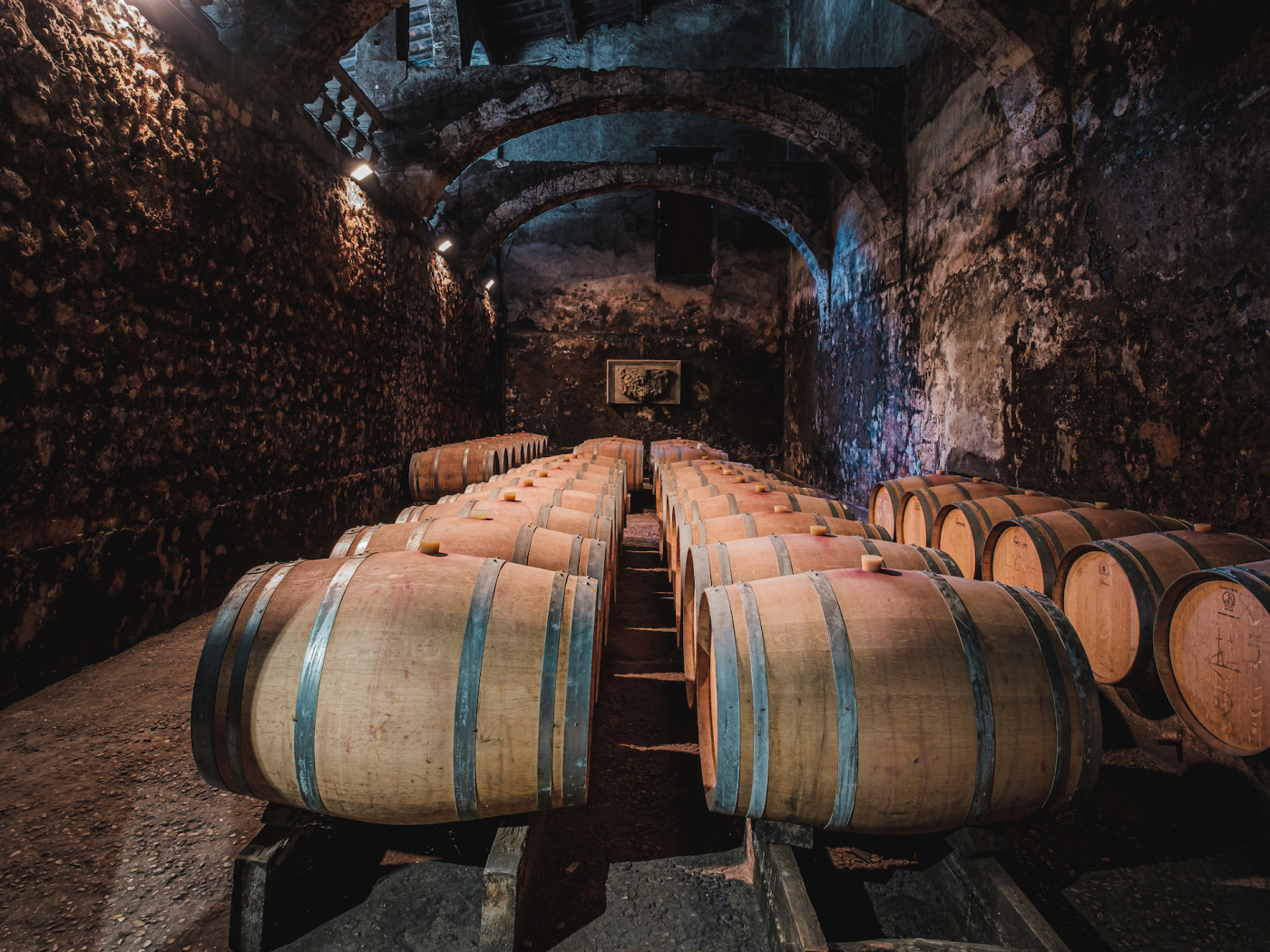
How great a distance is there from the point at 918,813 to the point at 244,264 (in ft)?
16.3

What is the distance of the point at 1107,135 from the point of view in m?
4.04

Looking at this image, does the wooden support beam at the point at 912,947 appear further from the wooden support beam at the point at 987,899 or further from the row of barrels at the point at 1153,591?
the row of barrels at the point at 1153,591

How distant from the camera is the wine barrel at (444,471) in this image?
265 inches

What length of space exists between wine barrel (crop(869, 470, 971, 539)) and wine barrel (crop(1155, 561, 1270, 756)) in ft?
7.88

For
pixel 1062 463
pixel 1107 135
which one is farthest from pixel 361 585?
pixel 1107 135

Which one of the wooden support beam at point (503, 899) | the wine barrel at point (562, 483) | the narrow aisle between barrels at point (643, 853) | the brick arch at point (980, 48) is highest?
the brick arch at point (980, 48)


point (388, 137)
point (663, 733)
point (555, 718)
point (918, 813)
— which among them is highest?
point (388, 137)

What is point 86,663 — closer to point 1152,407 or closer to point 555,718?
point 555,718

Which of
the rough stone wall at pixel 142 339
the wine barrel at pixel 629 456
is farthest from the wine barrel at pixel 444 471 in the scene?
the wine barrel at pixel 629 456

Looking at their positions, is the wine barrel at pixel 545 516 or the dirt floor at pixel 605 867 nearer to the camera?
the dirt floor at pixel 605 867

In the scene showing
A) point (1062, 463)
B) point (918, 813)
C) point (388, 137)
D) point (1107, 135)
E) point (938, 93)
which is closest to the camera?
point (918, 813)

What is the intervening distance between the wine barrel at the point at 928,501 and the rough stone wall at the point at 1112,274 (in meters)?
0.71

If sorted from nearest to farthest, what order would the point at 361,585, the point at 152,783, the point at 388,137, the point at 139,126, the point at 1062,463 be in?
1. the point at 361,585
2. the point at 152,783
3. the point at 139,126
4. the point at 1062,463
5. the point at 388,137

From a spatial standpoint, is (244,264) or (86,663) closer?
(86,663)
